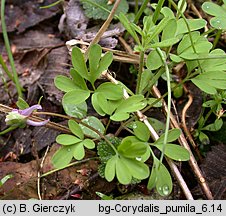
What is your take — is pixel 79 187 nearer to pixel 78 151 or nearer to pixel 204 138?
pixel 78 151

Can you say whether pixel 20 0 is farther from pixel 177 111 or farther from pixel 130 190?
pixel 130 190

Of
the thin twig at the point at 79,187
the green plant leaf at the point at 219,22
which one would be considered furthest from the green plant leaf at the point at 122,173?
the green plant leaf at the point at 219,22

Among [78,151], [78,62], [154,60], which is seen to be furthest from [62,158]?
[154,60]

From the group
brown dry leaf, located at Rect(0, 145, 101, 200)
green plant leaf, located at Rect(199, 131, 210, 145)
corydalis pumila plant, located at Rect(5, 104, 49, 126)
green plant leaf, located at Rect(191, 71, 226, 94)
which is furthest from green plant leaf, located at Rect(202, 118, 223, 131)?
corydalis pumila plant, located at Rect(5, 104, 49, 126)

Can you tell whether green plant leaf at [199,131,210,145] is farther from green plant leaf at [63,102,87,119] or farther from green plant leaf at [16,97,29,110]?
green plant leaf at [16,97,29,110]

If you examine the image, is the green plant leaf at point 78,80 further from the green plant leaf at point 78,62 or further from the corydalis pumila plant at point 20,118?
the corydalis pumila plant at point 20,118

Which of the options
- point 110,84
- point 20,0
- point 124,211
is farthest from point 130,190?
point 20,0
